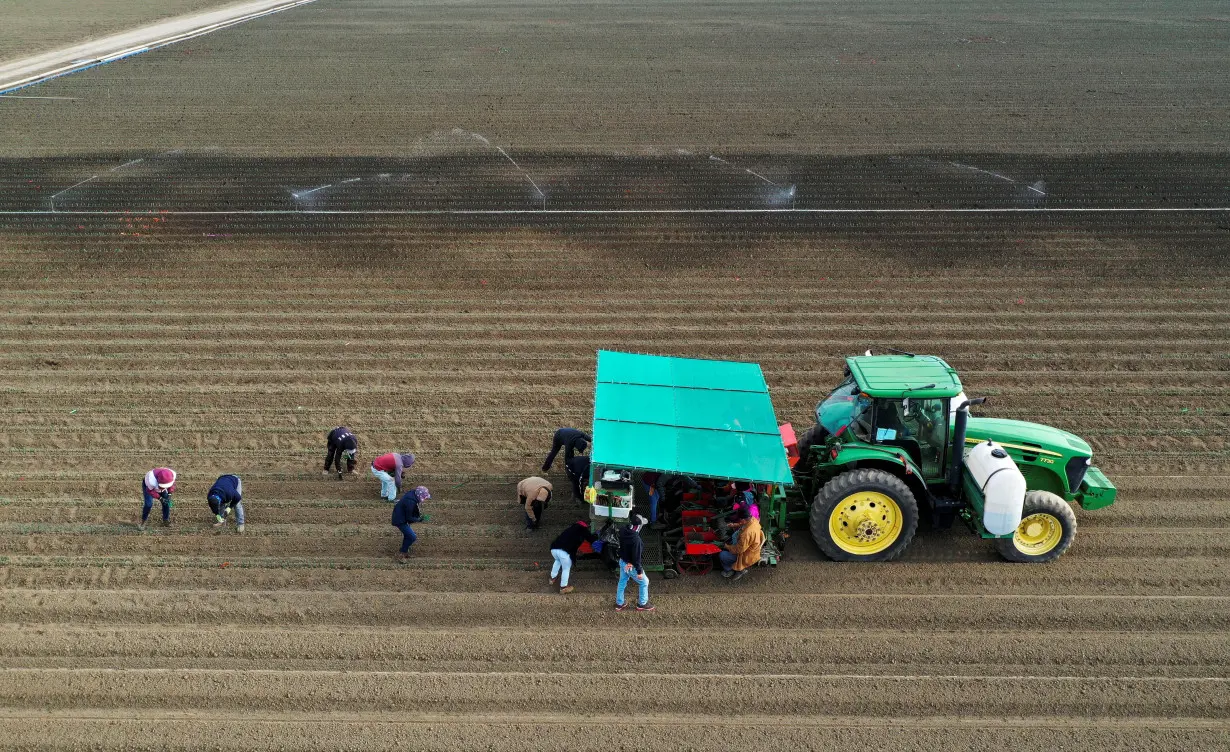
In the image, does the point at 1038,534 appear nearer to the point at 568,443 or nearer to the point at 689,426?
the point at 689,426

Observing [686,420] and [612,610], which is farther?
[686,420]

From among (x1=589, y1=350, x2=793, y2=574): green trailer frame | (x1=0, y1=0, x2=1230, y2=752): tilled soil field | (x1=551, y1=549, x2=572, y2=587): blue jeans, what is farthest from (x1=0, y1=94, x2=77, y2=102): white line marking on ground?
(x1=551, y1=549, x2=572, y2=587): blue jeans

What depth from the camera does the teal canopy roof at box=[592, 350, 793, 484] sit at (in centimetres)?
1009

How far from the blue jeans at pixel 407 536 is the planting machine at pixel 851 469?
2.12 meters

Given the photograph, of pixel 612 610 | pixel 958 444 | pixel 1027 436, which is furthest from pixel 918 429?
pixel 612 610

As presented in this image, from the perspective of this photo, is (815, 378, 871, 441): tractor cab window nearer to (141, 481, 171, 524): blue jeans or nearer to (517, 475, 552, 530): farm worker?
(517, 475, 552, 530): farm worker

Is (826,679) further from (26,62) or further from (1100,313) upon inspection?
(26,62)

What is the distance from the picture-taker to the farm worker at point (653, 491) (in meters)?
10.8

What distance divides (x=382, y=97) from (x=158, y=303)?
1188cm

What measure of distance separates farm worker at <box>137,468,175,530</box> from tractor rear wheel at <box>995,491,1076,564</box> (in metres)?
9.55

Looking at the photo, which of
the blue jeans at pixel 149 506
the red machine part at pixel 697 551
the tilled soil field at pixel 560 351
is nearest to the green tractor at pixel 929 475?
the tilled soil field at pixel 560 351

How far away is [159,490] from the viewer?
11250mm

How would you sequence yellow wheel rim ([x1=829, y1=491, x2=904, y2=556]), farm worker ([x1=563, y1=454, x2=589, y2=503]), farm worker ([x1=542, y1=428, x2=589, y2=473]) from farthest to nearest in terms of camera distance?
farm worker ([x1=542, y1=428, x2=589, y2=473])
farm worker ([x1=563, y1=454, x2=589, y2=503])
yellow wheel rim ([x1=829, y1=491, x2=904, y2=556])

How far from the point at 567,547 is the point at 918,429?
4115 mm
